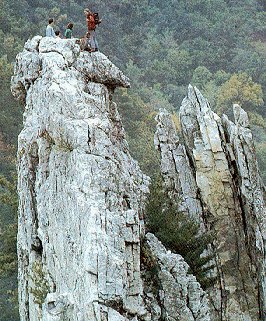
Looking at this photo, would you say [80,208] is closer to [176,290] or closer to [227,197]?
[176,290]

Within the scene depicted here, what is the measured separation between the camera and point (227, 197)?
3822cm

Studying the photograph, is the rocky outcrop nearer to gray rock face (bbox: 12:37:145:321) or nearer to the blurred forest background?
gray rock face (bbox: 12:37:145:321)

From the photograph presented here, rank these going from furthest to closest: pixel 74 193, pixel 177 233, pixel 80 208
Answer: pixel 177 233 < pixel 74 193 < pixel 80 208

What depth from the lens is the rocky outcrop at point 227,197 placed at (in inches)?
1460

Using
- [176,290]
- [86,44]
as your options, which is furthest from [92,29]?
[176,290]

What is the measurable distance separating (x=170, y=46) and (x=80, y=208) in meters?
106

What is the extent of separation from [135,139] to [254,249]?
43.6m

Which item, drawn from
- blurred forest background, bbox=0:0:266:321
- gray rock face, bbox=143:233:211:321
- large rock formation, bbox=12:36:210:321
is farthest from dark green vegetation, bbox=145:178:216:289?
blurred forest background, bbox=0:0:266:321

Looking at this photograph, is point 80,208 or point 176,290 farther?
point 176,290

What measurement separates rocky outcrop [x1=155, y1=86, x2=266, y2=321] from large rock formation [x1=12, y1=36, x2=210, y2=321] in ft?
19.0

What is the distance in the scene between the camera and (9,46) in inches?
3558

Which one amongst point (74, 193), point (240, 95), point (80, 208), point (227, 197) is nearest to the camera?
point (80, 208)

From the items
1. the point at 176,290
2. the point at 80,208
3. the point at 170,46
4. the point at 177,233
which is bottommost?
the point at 176,290

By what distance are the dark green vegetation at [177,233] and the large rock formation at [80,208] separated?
2.93ft
